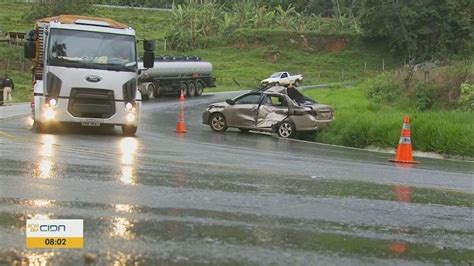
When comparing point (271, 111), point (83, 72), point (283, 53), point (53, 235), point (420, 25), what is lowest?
point (271, 111)

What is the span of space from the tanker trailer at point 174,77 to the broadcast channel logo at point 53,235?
31039mm

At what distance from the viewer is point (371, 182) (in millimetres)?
10133

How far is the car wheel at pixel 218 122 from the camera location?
22.2 meters

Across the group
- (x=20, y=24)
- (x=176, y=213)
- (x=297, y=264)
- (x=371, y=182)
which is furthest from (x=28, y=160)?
(x=20, y=24)

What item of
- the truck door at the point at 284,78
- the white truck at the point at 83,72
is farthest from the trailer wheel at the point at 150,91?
the white truck at the point at 83,72

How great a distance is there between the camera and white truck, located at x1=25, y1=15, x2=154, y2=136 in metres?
15.8

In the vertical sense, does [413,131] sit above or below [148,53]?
below

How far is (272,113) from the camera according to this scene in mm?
21344

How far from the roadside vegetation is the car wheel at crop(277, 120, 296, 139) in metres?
0.91

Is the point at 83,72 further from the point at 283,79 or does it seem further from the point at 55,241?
the point at 283,79

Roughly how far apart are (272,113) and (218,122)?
2.12 m

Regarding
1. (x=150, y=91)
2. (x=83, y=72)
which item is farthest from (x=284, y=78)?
(x=83, y=72)

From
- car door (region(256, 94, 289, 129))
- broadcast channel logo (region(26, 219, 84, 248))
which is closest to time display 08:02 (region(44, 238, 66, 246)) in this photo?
broadcast channel logo (region(26, 219, 84, 248))

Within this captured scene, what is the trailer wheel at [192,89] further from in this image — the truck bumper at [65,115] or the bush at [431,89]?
the truck bumper at [65,115]
